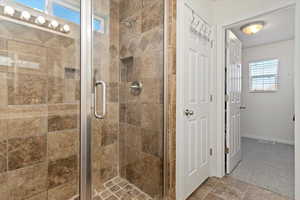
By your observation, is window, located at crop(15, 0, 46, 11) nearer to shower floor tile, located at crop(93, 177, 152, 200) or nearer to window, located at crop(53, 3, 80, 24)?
window, located at crop(53, 3, 80, 24)

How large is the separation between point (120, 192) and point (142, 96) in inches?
45.1

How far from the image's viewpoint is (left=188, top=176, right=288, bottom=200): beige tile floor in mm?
1599

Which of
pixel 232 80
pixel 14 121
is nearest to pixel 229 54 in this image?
pixel 232 80

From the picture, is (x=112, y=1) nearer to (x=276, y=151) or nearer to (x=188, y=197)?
(x=188, y=197)

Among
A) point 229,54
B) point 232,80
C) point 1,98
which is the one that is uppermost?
point 229,54

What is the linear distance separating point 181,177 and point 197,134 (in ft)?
1.70

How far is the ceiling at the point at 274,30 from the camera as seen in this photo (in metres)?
2.43

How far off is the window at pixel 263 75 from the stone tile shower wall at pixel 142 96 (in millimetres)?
3620

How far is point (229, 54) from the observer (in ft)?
6.79

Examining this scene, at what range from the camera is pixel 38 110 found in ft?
4.54

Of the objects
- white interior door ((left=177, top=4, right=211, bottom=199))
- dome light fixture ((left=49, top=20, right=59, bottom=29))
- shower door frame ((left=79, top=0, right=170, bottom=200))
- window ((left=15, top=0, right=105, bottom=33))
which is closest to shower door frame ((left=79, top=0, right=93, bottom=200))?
shower door frame ((left=79, top=0, right=170, bottom=200))

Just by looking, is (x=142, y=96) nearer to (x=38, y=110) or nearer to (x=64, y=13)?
(x=38, y=110)

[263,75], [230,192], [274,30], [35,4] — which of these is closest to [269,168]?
[230,192]

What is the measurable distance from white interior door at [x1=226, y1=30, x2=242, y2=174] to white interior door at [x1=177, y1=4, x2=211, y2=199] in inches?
13.8
